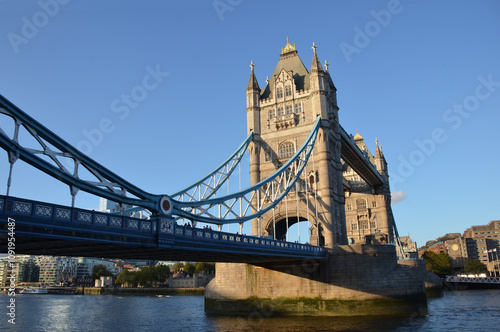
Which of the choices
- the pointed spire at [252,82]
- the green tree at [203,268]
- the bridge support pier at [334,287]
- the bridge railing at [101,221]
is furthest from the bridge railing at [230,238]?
the green tree at [203,268]

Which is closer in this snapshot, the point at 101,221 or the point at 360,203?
Answer: the point at 101,221

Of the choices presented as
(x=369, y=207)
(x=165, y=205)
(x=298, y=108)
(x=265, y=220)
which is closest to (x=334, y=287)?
(x=265, y=220)

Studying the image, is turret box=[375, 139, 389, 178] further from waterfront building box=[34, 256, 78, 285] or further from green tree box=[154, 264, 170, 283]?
waterfront building box=[34, 256, 78, 285]

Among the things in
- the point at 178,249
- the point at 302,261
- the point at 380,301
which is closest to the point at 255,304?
the point at 302,261

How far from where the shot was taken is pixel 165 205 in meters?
20.6

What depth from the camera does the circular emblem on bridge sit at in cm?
2032

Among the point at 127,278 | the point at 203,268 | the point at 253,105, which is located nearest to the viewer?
the point at 253,105

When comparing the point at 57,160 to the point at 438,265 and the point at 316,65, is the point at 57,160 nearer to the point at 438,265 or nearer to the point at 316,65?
the point at 316,65

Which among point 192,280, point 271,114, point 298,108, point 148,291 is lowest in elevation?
point 148,291

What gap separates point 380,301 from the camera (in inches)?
1261

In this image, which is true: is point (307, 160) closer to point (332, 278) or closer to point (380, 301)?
point (332, 278)

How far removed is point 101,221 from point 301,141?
27085 millimetres

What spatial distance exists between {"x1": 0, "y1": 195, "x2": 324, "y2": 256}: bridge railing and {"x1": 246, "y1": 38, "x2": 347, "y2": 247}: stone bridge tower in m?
Answer: 15.1

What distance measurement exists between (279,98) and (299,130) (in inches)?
168
